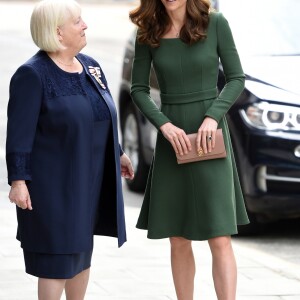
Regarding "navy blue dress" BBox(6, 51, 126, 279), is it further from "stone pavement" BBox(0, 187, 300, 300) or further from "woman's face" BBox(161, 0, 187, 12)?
"stone pavement" BBox(0, 187, 300, 300)

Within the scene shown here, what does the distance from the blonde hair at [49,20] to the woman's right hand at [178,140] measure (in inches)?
30.1

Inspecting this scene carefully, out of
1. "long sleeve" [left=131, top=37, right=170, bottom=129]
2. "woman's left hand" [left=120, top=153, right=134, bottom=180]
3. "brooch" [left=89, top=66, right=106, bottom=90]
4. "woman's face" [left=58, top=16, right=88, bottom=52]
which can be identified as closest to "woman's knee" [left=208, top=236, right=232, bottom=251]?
"woman's left hand" [left=120, top=153, right=134, bottom=180]

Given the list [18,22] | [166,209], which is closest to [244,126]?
[166,209]

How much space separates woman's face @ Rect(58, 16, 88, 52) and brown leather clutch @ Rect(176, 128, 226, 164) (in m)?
0.76

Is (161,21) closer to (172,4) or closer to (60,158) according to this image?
(172,4)

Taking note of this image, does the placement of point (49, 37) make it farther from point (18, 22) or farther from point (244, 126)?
point (18, 22)

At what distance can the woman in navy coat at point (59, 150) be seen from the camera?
5.29 m

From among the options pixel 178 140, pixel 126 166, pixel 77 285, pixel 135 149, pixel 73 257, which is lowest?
pixel 135 149

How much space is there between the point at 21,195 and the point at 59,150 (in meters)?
0.25

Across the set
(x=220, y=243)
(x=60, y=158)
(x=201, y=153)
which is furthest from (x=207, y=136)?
(x=60, y=158)

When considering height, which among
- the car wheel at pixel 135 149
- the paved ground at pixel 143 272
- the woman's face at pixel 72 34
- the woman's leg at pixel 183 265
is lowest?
the car wheel at pixel 135 149

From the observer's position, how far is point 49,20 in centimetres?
529

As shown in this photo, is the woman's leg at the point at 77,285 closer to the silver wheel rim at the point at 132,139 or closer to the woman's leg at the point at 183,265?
the woman's leg at the point at 183,265

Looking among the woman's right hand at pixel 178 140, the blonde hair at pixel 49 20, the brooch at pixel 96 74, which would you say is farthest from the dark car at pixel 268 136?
the blonde hair at pixel 49 20
